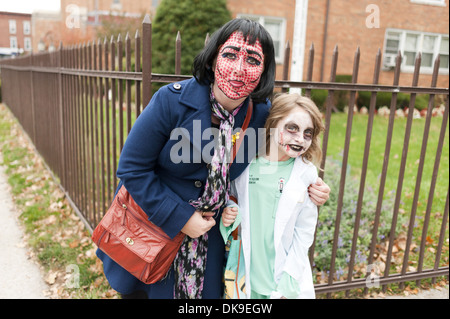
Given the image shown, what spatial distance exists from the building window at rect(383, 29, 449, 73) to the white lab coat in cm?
1420

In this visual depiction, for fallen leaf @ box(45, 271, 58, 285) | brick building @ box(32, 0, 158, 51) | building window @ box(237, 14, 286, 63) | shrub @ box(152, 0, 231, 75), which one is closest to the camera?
fallen leaf @ box(45, 271, 58, 285)

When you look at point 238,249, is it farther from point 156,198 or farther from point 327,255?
point 327,255

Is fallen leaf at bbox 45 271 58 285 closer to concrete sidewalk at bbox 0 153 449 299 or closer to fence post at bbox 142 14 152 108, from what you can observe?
concrete sidewalk at bbox 0 153 449 299

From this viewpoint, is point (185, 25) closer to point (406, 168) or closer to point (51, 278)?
point (406, 168)

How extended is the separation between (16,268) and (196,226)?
2.41m

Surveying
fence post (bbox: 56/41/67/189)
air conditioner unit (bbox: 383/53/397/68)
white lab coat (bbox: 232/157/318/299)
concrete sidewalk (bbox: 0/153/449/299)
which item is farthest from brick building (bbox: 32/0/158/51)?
white lab coat (bbox: 232/157/318/299)

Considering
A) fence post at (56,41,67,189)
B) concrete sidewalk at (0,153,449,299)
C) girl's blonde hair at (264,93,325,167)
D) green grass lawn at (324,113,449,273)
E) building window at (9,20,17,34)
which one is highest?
building window at (9,20,17,34)

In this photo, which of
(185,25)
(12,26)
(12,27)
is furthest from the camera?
(12,27)

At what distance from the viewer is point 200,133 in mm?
1693

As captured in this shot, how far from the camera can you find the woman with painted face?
1.67 meters

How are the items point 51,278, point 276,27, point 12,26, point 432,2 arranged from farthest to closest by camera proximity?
point 432,2 → point 276,27 → point 12,26 → point 51,278

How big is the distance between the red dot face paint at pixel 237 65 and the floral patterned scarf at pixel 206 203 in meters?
0.11

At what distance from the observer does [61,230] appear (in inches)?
160

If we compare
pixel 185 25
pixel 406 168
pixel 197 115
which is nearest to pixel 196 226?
pixel 197 115
